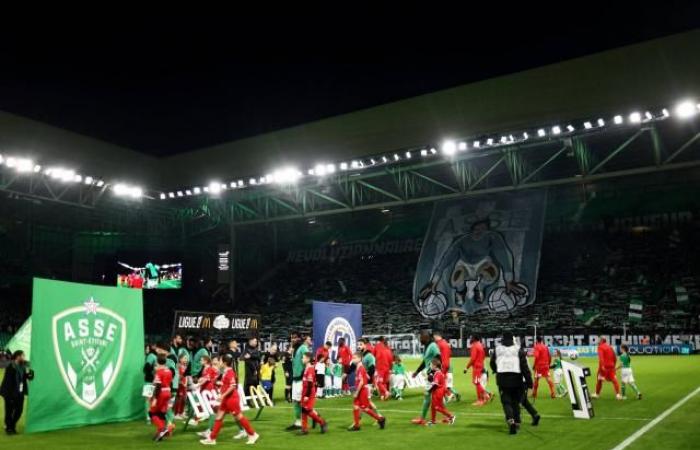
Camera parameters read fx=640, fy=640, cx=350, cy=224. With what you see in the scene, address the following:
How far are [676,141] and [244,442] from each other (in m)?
36.1

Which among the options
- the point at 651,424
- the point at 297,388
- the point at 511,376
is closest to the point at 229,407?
the point at 297,388

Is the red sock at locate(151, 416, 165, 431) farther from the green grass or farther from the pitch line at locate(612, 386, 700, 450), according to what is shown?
the pitch line at locate(612, 386, 700, 450)

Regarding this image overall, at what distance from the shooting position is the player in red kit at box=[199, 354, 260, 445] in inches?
463

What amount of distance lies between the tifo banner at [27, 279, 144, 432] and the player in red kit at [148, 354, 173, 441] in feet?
9.54

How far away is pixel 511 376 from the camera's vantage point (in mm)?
12211

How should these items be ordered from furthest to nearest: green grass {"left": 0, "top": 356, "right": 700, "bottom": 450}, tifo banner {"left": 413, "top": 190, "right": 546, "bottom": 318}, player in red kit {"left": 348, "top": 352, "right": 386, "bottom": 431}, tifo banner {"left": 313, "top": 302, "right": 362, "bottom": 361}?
1. tifo banner {"left": 413, "top": 190, "right": 546, "bottom": 318}
2. tifo banner {"left": 313, "top": 302, "right": 362, "bottom": 361}
3. player in red kit {"left": 348, "top": 352, "right": 386, "bottom": 431}
4. green grass {"left": 0, "top": 356, "right": 700, "bottom": 450}

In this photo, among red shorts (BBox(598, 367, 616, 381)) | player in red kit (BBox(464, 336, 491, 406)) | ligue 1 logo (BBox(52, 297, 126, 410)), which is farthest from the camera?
player in red kit (BBox(464, 336, 491, 406))

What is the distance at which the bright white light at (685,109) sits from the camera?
89.0ft

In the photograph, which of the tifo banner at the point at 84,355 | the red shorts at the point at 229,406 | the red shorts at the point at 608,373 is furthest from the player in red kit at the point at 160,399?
the red shorts at the point at 608,373

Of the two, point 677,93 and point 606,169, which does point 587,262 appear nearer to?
point 606,169

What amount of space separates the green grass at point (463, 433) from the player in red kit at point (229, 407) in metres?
0.26

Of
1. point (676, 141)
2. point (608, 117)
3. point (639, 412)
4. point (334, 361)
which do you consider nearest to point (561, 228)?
point (676, 141)

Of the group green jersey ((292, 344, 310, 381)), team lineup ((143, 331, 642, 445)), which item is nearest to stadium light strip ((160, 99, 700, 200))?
team lineup ((143, 331, 642, 445))

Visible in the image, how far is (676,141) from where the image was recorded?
39.2 metres
